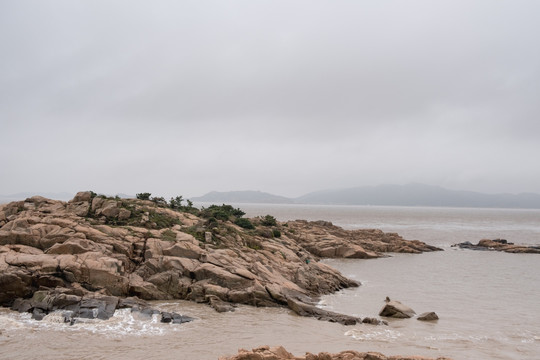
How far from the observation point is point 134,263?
27516 millimetres

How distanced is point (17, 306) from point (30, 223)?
9826 mm

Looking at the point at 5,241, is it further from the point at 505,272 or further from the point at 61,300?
the point at 505,272

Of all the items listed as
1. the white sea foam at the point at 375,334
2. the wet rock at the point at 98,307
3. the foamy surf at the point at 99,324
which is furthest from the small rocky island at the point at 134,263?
the white sea foam at the point at 375,334

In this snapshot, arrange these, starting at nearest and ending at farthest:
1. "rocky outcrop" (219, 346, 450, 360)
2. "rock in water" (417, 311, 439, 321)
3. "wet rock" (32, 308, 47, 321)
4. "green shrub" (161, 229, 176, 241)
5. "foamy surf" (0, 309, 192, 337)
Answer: "rocky outcrop" (219, 346, 450, 360) < "foamy surf" (0, 309, 192, 337) < "wet rock" (32, 308, 47, 321) < "rock in water" (417, 311, 439, 321) < "green shrub" (161, 229, 176, 241)

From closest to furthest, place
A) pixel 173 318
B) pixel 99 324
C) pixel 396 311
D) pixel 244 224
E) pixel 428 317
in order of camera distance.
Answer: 1. pixel 99 324
2. pixel 173 318
3. pixel 428 317
4. pixel 396 311
5. pixel 244 224

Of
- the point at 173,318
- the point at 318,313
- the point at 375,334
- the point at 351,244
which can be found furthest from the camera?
the point at 351,244

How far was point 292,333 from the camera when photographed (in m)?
20.2

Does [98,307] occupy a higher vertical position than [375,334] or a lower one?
higher

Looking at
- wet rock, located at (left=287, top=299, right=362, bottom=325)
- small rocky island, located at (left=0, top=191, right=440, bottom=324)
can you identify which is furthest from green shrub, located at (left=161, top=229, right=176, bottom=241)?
wet rock, located at (left=287, top=299, right=362, bottom=325)

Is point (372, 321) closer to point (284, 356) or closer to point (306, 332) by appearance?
point (306, 332)

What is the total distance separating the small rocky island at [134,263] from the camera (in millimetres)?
22250

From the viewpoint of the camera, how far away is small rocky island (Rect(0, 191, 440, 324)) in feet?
73.0

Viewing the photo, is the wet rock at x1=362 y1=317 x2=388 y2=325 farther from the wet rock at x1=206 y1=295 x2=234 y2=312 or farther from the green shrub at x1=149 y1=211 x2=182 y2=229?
the green shrub at x1=149 y1=211 x2=182 y2=229

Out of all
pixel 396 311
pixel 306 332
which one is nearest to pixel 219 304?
pixel 306 332
